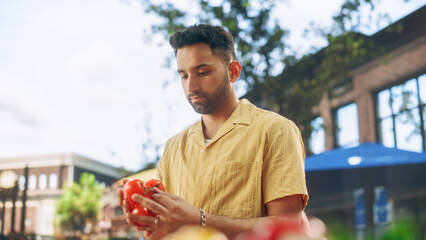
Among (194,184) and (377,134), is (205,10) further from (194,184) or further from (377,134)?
(194,184)

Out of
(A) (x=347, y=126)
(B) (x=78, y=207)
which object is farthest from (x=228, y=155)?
(B) (x=78, y=207)

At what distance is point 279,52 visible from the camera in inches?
478

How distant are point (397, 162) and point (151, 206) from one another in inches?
240

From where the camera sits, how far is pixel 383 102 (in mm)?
14586

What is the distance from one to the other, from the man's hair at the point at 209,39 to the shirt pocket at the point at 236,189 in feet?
1.59

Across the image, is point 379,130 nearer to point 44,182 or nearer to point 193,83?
point 193,83

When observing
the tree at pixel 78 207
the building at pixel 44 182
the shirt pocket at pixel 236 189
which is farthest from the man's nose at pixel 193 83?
the building at pixel 44 182

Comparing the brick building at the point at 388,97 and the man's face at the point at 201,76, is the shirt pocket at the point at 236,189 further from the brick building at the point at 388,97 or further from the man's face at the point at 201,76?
the brick building at the point at 388,97

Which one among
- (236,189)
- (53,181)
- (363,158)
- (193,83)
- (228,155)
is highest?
(53,181)

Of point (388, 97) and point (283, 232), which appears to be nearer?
point (283, 232)

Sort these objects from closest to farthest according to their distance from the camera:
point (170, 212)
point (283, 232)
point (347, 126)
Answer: point (283, 232), point (170, 212), point (347, 126)

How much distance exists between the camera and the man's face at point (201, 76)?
1897mm

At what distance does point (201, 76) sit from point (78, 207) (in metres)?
54.1

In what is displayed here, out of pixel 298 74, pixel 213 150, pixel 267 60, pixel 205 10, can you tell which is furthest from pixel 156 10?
pixel 213 150
